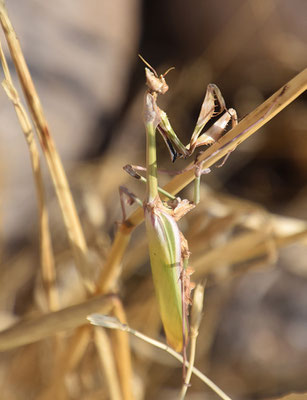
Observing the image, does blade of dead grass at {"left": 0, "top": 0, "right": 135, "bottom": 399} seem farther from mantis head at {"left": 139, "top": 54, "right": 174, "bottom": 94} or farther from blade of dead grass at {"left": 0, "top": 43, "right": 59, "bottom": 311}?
mantis head at {"left": 139, "top": 54, "right": 174, "bottom": 94}

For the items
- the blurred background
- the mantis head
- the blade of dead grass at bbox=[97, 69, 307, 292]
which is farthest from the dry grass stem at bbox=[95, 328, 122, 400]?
the mantis head

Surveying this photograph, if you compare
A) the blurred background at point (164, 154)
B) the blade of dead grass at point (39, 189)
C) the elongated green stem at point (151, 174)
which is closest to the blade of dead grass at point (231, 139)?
the elongated green stem at point (151, 174)

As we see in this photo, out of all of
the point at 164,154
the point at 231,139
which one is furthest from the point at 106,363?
the point at 164,154

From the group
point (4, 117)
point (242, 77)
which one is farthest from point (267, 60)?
point (4, 117)

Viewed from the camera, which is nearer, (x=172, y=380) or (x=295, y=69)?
(x=172, y=380)

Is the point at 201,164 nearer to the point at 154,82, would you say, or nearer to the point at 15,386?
the point at 154,82
